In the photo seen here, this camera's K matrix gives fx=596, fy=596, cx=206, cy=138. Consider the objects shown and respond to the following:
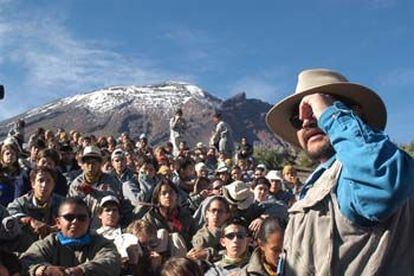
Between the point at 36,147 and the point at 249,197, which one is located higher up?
the point at 36,147

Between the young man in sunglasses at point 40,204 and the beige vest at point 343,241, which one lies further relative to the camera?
the young man in sunglasses at point 40,204

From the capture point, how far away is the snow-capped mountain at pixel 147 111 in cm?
7050

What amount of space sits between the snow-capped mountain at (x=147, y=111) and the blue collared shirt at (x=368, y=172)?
205 feet

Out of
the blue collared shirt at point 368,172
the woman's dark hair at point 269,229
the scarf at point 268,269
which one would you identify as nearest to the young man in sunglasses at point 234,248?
the woman's dark hair at point 269,229

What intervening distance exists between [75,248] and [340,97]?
396cm

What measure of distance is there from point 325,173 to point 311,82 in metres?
0.40

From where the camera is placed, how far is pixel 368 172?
6.09 ft

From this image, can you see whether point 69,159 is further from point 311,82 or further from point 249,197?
point 311,82

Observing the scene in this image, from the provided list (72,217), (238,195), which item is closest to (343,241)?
(72,217)

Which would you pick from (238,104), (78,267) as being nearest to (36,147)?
(78,267)

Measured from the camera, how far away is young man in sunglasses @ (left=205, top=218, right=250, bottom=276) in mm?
6242

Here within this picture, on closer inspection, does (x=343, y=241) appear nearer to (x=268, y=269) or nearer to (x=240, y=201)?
(x=268, y=269)

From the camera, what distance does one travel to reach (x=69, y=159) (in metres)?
10.9

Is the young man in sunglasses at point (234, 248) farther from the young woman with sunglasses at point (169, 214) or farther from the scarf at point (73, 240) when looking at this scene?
the scarf at point (73, 240)
